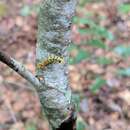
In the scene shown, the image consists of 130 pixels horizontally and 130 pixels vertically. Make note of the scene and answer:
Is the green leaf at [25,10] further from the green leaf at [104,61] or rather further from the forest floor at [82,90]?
the green leaf at [104,61]

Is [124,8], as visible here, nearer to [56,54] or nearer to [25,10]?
[25,10]

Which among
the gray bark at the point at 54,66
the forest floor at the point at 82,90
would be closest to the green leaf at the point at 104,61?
the forest floor at the point at 82,90

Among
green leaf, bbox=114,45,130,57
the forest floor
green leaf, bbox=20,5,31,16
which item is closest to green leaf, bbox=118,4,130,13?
the forest floor

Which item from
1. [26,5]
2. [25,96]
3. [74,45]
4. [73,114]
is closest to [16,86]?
[25,96]

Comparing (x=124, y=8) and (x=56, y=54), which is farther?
(x=124, y=8)

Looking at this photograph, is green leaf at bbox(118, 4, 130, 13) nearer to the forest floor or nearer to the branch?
the forest floor

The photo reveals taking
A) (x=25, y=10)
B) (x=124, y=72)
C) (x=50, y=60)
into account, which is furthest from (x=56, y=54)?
(x=25, y=10)
